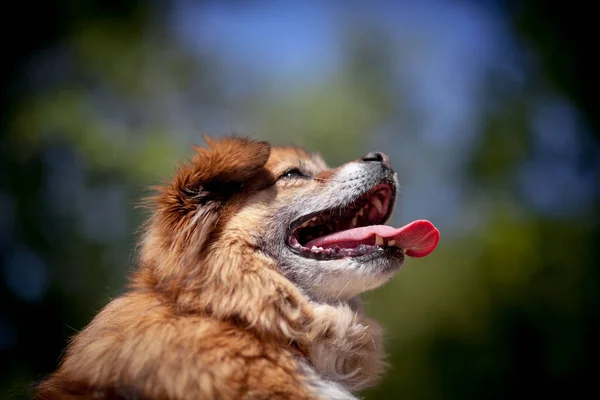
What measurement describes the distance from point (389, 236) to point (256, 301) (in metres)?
0.91

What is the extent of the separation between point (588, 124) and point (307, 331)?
11747mm

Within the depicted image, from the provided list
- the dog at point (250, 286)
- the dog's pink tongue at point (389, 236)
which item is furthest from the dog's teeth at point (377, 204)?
the dog's pink tongue at point (389, 236)

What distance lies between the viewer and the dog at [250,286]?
286cm

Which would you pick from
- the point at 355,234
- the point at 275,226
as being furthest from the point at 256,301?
the point at 355,234

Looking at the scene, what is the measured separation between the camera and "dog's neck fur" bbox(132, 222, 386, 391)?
10.3 ft

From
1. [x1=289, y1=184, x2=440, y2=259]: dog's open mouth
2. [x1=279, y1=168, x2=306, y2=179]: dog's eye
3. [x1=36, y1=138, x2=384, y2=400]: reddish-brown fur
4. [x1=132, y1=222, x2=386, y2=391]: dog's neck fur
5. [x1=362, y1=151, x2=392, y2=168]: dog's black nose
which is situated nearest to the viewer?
[x1=36, y1=138, x2=384, y2=400]: reddish-brown fur

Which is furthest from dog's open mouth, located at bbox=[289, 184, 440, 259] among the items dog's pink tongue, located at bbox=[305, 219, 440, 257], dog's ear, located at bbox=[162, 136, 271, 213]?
dog's ear, located at bbox=[162, 136, 271, 213]

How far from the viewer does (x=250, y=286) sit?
10.5ft

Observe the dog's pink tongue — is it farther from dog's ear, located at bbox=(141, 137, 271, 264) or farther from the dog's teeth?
dog's ear, located at bbox=(141, 137, 271, 264)

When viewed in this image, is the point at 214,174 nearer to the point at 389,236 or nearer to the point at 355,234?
the point at 355,234

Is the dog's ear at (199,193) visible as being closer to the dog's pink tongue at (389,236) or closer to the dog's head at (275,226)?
the dog's head at (275,226)

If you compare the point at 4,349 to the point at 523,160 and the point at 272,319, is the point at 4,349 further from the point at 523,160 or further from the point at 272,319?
the point at 523,160

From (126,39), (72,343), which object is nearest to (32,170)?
(126,39)

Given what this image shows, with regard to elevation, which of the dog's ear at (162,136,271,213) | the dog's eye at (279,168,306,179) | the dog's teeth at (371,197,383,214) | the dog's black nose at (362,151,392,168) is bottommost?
the dog's ear at (162,136,271,213)
